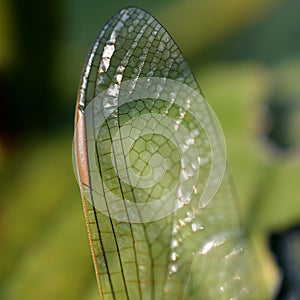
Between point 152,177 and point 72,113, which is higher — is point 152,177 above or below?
below

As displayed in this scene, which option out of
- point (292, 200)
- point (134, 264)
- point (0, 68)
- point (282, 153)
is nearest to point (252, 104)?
point (282, 153)

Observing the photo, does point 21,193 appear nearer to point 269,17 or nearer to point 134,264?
point 134,264

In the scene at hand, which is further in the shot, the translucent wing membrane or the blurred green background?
the blurred green background

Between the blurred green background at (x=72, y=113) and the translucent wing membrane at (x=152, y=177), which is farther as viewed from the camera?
the blurred green background at (x=72, y=113)

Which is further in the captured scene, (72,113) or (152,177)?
(72,113)
